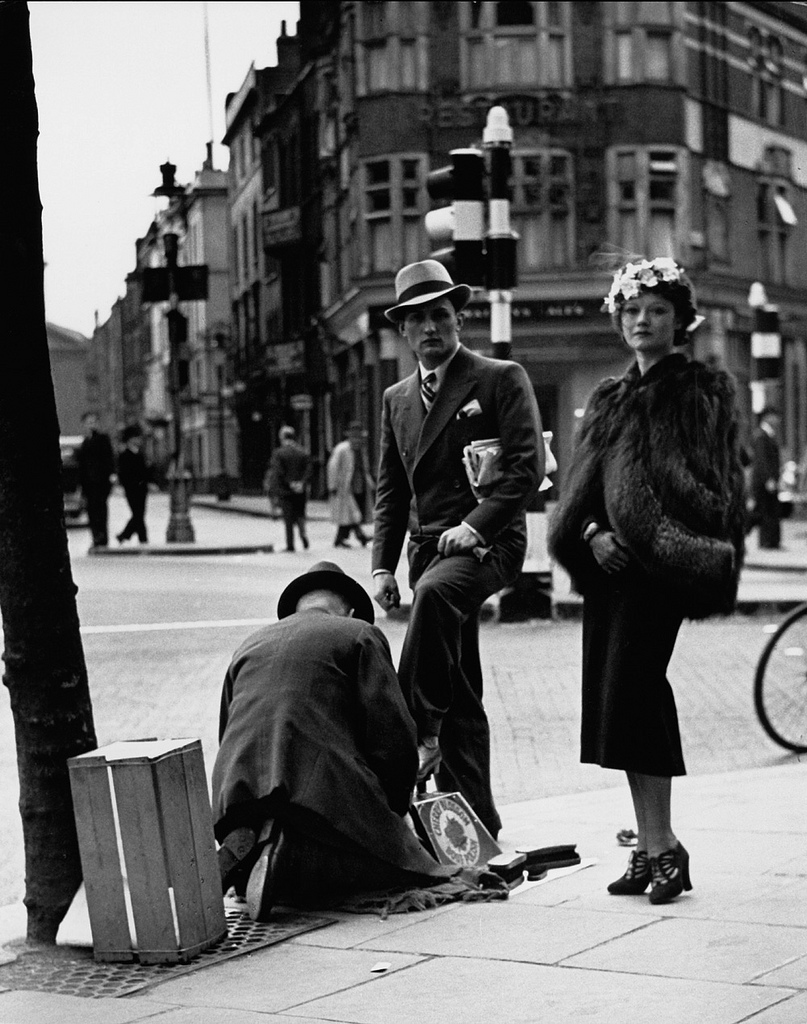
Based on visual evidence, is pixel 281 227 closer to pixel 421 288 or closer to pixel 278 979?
pixel 421 288

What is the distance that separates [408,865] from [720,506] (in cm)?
145

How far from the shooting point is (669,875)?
564cm

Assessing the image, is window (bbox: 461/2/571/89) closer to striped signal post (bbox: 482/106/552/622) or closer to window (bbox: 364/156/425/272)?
window (bbox: 364/156/425/272)

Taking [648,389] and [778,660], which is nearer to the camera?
[648,389]

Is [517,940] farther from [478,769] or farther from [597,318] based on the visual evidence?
[597,318]

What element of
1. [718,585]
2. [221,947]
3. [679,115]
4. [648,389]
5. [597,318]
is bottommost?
[221,947]

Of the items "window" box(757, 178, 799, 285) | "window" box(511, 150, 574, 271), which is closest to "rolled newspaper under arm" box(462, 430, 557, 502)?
"window" box(511, 150, 574, 271)

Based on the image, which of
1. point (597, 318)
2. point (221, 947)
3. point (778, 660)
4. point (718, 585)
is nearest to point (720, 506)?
point (718, 585)

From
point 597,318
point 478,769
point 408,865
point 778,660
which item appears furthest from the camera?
point 597,318

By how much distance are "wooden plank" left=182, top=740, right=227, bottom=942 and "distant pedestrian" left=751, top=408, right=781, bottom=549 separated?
18579 millimetres

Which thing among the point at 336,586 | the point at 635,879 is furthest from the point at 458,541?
the point at 635,879

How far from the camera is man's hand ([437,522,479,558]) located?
636cm

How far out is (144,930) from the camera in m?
5.20

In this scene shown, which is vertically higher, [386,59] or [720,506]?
[386,59]
